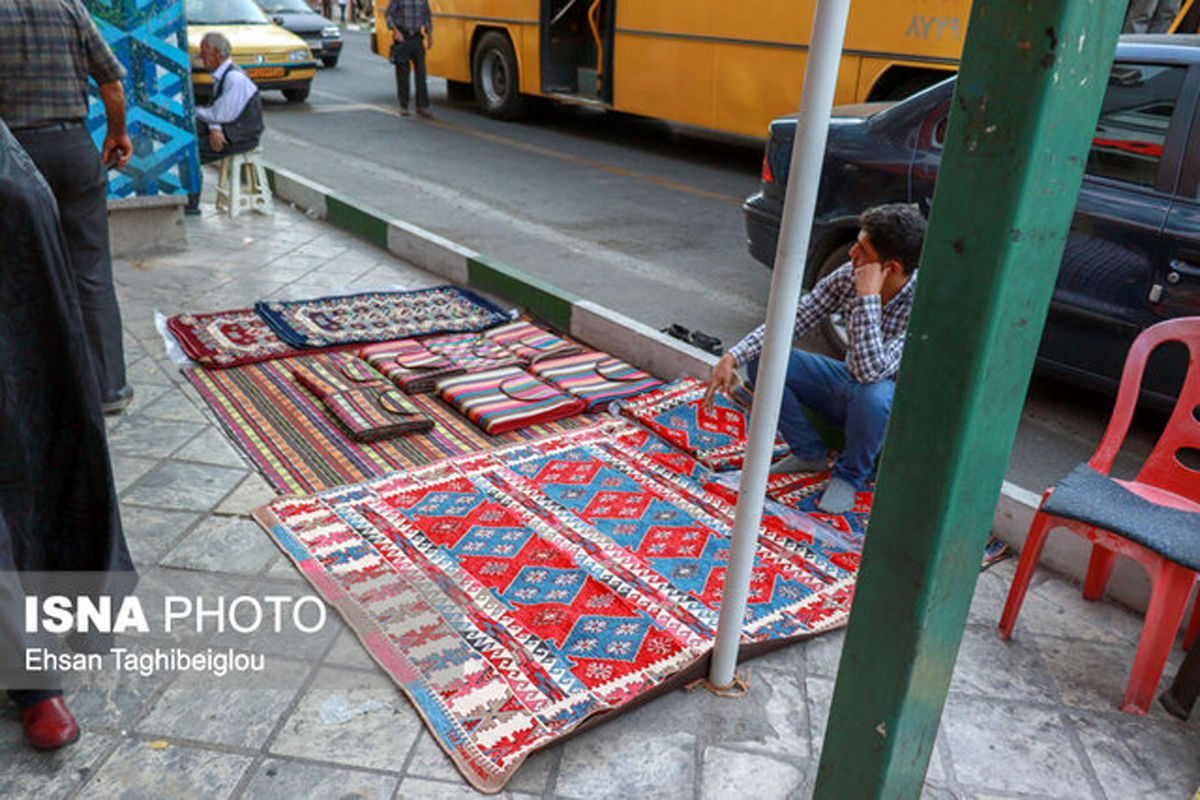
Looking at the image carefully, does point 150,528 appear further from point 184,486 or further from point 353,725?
point 353,725

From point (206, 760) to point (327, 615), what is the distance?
2.01ft

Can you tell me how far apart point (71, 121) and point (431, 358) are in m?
1.83

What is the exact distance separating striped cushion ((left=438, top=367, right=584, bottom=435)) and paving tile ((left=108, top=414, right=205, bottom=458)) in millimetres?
1110

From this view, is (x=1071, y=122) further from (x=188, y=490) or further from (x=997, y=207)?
(x=188, y=490)

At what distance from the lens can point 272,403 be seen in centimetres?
433

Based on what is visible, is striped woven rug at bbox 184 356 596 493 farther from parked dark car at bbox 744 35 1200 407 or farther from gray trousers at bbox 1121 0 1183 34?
gray trousers at bbox 1121 0 1183 34

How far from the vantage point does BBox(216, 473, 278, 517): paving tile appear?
339cm

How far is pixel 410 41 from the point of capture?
12.5 m

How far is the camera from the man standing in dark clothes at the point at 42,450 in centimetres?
226

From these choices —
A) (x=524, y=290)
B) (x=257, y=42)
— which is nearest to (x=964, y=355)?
(x=524, y=290)

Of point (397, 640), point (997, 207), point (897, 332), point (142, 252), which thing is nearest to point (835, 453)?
point (897, 332)

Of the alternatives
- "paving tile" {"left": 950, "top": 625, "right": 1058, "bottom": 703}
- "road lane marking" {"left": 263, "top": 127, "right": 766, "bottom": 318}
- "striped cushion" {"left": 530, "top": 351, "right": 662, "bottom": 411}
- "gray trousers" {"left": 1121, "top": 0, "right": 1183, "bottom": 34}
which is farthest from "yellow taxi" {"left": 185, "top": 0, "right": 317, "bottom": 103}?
"paving tile" {"left": 950, "top": 625, "right": 1058, "bottom": 703}

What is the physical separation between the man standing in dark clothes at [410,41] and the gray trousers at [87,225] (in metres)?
9.22

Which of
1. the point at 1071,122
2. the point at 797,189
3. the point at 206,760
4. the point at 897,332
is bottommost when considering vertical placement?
the point at 206,760
